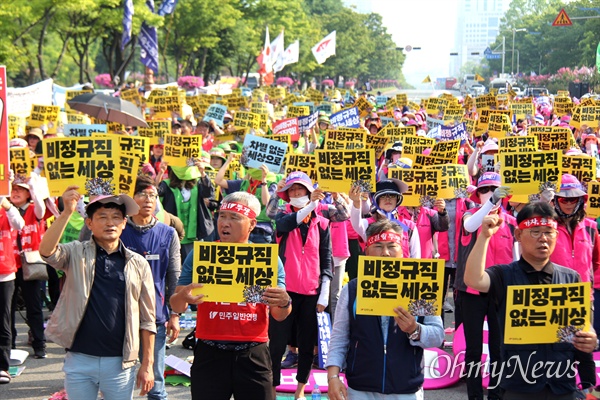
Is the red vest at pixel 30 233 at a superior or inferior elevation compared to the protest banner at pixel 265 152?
inferior

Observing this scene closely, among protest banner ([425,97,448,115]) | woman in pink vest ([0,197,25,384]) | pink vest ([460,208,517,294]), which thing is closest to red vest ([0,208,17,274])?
woman in pink vest ([0,197,25,384])

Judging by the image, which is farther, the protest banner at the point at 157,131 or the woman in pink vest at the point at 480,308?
the protest banner at the point at 157,131

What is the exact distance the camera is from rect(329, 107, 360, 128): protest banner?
58.6 ft

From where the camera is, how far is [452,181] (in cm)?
988

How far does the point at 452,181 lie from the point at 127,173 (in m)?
4.05

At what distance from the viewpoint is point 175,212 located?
10398mm

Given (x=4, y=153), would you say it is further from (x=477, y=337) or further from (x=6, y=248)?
(x=477, y=337)

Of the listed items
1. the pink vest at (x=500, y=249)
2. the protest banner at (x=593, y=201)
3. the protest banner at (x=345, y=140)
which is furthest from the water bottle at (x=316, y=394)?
the protest banner at (x=345, y=140)

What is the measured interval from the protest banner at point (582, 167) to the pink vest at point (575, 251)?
262cm

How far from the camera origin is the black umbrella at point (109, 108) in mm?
14669

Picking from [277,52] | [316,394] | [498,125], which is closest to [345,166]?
[316,394]

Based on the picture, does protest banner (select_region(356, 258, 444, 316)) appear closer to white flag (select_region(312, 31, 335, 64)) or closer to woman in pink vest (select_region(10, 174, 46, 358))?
woman in pink vest (select_region(10, 174, 46, 358))

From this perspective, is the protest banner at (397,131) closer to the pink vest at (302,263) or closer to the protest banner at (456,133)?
the protest banner at (456,133)

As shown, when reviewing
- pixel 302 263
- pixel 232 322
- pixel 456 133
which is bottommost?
pixel 232 322
